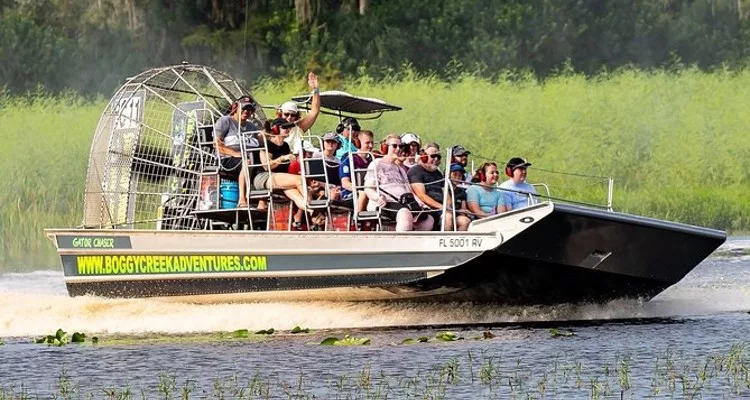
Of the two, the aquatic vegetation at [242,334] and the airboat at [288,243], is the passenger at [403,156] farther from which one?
the aquatic vegetation at [242,334]

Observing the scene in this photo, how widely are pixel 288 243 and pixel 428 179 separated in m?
1.56

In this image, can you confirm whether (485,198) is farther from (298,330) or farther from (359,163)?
(298,330)

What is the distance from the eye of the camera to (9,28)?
43.3 m

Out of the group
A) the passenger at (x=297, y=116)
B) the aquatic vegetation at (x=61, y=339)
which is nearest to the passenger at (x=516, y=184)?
the passenger at (x=297, y=116)

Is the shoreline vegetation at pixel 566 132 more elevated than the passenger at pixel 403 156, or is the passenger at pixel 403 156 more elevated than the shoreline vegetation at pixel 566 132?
the shoreline vegetation at pixel 566 132

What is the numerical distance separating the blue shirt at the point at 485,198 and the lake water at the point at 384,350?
1.06m

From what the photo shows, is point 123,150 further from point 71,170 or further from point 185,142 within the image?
point 71,170

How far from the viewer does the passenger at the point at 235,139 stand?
819 inches

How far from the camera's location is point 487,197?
20.1m

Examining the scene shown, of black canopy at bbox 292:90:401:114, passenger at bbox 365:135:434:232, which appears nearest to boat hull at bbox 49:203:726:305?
passenger at bbox 365:135:434:232

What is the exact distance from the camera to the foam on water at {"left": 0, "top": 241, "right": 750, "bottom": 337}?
20.6 m

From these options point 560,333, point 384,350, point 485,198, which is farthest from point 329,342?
point 485,198

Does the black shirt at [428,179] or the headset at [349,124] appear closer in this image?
the black shirt at [428,179]

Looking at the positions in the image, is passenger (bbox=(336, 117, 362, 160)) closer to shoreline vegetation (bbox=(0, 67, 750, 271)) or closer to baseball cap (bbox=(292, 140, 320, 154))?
baseball cap (bbox=(292, 140, 320, 154))
